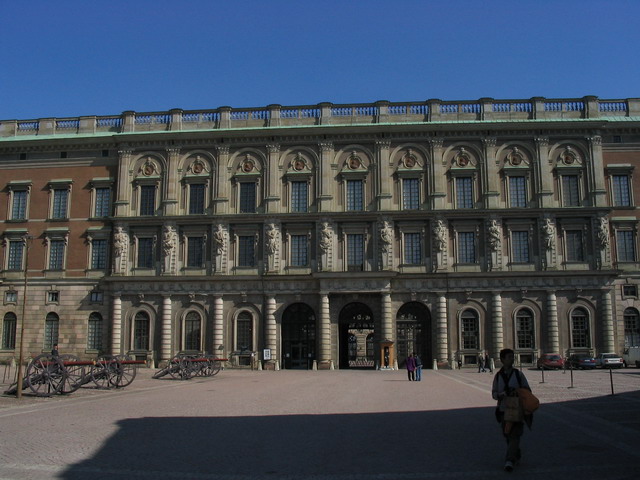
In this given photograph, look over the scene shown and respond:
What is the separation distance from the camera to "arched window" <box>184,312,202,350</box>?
5269 cm

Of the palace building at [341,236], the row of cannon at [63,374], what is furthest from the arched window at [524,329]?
the row of cannon at [63,374]

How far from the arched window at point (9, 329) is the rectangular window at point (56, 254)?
508cm

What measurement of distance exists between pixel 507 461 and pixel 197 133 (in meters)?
45.5

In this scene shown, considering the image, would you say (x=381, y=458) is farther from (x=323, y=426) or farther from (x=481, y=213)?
(x=481, y=213)

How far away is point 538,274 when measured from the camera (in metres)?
50.4

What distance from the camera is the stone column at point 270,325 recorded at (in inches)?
2028

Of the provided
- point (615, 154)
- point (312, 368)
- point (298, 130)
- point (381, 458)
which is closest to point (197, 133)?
point (298, 130)

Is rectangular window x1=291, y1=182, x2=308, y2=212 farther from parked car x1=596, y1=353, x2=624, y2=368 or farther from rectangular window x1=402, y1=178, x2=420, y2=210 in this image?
parked car x1=596, y1=353, x2=624, y2=368

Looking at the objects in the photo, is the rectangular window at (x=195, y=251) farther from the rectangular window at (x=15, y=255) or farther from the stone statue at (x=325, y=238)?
the rectangular window at (x=15, y=255)

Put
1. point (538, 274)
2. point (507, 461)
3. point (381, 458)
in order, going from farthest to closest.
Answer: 1. point (538, 274)
2. point (381, 458)
3. point (507, 461)

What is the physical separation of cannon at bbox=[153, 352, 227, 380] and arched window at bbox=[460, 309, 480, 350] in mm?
18501

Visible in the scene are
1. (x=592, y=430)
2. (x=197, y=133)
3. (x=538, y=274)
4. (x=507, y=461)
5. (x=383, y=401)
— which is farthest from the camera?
(x=197, y=133)

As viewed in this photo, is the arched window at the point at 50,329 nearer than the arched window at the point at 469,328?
No

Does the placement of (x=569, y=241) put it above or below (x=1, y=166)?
below
